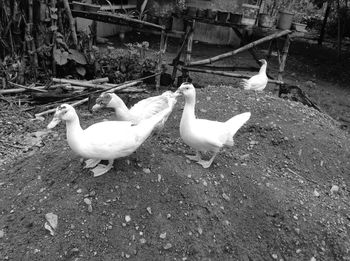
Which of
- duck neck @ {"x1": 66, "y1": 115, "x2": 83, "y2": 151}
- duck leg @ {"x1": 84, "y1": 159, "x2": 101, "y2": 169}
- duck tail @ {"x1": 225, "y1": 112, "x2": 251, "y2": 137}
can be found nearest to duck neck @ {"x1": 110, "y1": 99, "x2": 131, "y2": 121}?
duck leg @ {"x1": 84, "y1": 159, "x2": 101, "y2": 169}

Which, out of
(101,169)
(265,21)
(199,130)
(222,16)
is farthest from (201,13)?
(101,169)

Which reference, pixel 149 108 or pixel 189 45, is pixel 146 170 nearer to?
pixel 149 108

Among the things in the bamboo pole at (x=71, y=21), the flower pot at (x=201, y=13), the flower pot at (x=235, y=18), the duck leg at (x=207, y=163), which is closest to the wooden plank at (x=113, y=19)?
the bamboo pole at (x=71, y=21)

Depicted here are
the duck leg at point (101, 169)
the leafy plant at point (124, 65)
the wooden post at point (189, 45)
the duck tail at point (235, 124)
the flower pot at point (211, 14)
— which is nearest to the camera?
the duck leg at point (101, 169)

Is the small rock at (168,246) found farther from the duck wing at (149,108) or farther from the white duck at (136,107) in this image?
the duck wing at (149,108)

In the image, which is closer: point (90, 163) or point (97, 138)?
point (97, 138)

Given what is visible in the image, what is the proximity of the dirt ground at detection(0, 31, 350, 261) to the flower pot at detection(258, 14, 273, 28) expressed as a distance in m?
3.59

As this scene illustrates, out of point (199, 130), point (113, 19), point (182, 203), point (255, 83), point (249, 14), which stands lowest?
point (182, 203)

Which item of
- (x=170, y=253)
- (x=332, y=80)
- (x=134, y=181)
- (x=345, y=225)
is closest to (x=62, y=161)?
(x=134, y=181)

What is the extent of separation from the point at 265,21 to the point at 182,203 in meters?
5.35

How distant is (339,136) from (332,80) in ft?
18.9

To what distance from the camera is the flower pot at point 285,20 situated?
7531 millimetres

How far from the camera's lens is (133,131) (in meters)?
3.05

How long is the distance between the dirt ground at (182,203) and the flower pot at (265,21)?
11.8 feet
